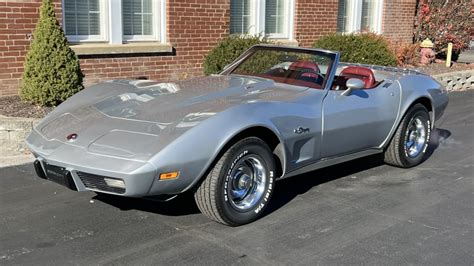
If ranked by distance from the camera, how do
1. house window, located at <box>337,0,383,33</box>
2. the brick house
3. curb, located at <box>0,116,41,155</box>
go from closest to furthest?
curb, located at <box>0,116,41,155</box> < the brick house < house window, located at <box>337,0,383,33</box>

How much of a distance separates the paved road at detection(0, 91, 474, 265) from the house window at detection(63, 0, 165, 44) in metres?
3.49

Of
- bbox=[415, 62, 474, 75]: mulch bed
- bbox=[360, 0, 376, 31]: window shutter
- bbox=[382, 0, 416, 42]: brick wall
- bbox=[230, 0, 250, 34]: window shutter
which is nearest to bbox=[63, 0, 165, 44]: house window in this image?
bbox=[230, 0, 250, 34]: window shutter

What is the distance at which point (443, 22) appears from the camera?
16.0m

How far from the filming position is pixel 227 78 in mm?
5527

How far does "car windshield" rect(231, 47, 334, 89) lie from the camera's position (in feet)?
17.4

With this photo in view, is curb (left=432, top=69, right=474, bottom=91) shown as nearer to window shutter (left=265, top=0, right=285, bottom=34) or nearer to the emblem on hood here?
window shutter (left=265, top=0, right=285, bottom=34)

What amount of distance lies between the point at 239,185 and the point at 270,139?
48 cm

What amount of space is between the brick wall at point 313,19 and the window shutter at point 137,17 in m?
3.68

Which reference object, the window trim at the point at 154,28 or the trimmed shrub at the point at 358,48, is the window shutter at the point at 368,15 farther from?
the window trim at the point at 154,28

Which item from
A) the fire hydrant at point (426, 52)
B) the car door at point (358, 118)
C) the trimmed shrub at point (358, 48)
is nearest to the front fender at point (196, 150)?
the car door at point (358, 118)

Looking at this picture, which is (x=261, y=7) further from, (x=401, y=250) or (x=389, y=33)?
(x=401, y=250)

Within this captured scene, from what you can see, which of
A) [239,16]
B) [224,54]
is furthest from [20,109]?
[239,16]

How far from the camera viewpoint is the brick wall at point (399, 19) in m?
14.9

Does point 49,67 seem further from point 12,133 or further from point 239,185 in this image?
point 239,185
